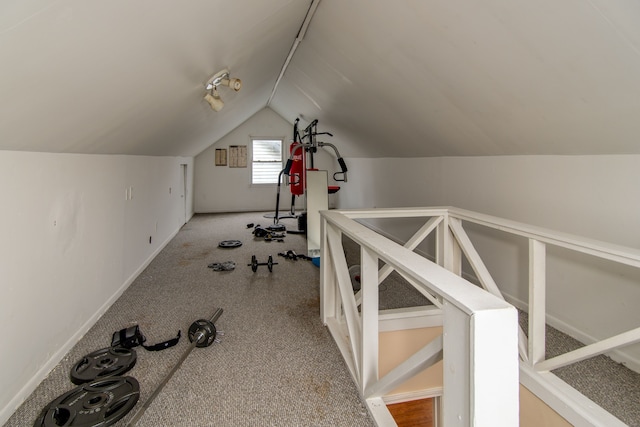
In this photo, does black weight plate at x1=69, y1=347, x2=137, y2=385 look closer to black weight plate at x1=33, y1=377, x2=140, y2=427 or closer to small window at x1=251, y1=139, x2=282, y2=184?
black weight plate at x1=33, y1=377, x2=140, y2=427

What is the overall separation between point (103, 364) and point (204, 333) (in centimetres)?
52

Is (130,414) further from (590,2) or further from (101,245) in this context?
(590,2)

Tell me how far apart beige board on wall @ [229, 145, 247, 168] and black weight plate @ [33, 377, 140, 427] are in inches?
241

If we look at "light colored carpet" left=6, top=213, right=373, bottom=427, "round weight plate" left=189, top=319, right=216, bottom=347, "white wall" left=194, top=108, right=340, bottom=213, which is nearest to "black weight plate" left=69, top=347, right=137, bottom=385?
"light colored carpet" left=6, top=213, right=373, bottom=427

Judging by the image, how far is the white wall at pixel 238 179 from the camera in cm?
723

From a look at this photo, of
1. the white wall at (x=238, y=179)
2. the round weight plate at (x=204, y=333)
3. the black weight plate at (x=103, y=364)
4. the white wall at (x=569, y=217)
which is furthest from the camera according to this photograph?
the white wall at (x=238, y=179)

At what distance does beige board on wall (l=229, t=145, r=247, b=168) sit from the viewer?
7.34 metres

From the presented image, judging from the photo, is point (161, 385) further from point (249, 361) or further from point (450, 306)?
point (450, 306)

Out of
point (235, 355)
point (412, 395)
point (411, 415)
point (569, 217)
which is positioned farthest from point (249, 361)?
point (569, 217)

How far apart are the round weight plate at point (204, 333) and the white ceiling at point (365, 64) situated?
4.08ft

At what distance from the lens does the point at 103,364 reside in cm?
180

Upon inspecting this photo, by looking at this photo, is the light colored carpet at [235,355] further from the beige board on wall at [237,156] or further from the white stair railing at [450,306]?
the beige board on wall at [237,156]

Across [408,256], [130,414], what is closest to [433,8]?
[408,256]

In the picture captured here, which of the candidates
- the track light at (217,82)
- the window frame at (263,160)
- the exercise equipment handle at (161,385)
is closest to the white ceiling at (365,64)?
the track light at (217,82)
